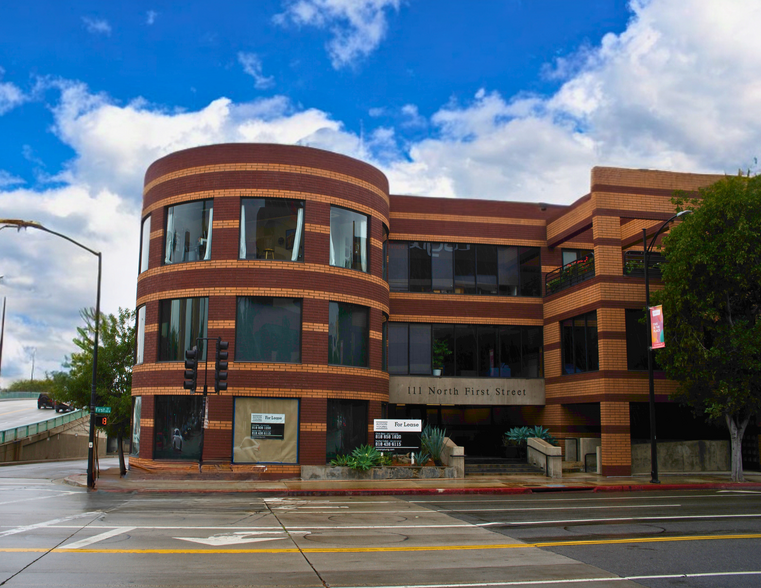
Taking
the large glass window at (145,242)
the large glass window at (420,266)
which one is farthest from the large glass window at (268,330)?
the large glass window at (420,266)

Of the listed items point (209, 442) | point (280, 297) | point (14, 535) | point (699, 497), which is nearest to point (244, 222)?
point (280, 297)

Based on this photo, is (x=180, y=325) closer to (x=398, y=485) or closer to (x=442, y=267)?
(x=398, y=485)

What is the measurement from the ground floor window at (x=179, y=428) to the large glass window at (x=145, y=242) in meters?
6.45

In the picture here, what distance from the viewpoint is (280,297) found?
28.0m

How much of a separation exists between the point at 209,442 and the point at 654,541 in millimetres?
18021

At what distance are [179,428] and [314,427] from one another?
5230mm

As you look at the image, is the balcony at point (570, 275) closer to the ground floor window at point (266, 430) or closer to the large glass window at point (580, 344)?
the large glass window at point (580, 344)

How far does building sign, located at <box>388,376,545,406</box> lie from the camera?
32.6m

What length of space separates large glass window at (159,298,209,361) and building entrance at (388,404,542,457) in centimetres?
1017

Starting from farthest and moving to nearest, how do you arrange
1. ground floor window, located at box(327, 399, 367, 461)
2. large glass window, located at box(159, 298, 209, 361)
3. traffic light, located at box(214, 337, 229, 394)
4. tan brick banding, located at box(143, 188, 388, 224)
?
1. tan brick banding, located at box(143, 188, 388, 224)
2. ground floor window, located at box(327, 399, 367, 461)
3. large glass window, located at box(159, 298, 209, 361)
4. traffic light, located at box(214, 337, 229, 394)

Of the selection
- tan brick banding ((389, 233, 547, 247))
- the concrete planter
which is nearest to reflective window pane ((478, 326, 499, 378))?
tan brick banding ((389, 233, 547, 247))

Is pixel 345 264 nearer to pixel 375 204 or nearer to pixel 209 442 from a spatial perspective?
pixel 375 204

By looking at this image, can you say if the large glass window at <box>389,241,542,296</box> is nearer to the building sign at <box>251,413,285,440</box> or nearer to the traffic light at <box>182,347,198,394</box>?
the building sign at <box>251,413,285,440</box>

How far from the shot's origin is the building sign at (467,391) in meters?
32.6
